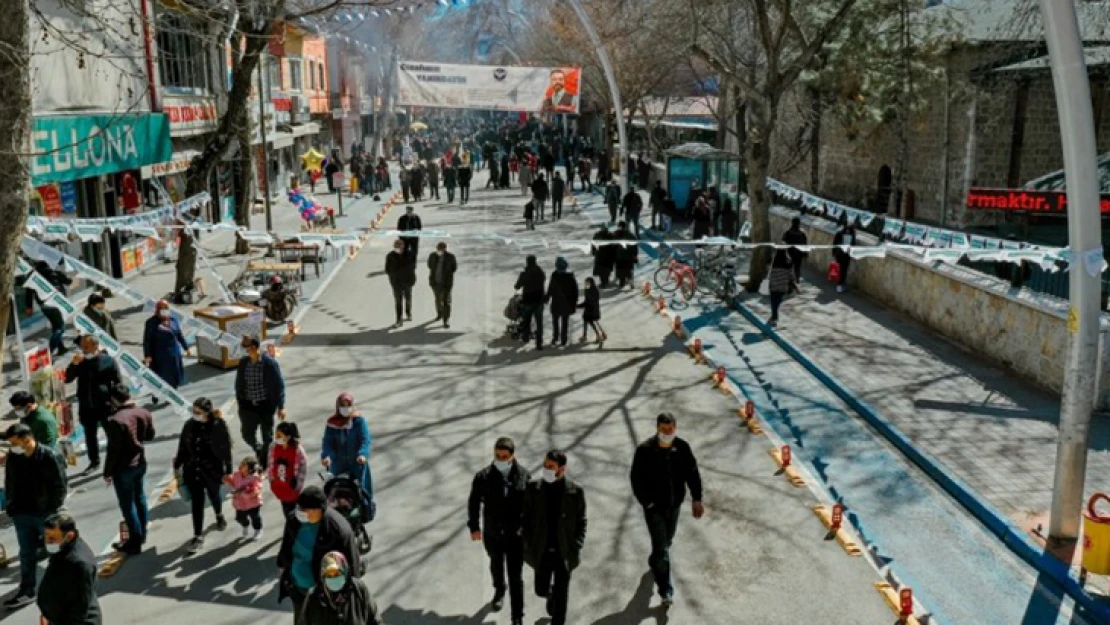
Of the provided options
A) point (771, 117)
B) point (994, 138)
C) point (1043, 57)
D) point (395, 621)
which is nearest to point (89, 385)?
point (395, 621)

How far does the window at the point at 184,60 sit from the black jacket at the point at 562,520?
19424mm

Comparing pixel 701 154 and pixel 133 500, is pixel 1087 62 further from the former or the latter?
pixel 133 500

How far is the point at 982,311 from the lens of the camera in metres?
14.9

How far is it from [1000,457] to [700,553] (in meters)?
4.42

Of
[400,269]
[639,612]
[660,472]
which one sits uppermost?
[400,269]

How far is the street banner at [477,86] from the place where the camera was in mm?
31859

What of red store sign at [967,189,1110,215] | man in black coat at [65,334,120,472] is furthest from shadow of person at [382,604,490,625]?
red store sign at [967,189,1110,215]

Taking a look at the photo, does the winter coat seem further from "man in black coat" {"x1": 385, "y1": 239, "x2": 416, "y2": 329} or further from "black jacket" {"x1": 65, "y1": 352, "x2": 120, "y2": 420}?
"man in black coat" {"x1": 385, "y1": 239, "x2": 416, "y2": 329}

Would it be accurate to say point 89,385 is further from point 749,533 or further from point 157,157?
point 157,157

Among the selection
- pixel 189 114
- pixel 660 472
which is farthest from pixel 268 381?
pixel 189 114

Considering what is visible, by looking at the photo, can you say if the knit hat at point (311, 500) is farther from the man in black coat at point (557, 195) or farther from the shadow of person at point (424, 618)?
the man in black coat at point (557, 195)

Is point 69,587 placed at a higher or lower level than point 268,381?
lower

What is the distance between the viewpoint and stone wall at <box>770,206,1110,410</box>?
42.9 ft

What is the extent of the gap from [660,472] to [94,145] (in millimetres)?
14061
